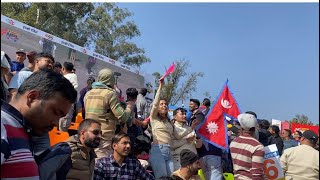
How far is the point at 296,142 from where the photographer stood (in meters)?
9.35

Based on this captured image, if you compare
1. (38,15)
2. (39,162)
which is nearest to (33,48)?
(39,162)

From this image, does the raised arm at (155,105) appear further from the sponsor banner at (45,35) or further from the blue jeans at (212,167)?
the sponsor banner at (45,35)

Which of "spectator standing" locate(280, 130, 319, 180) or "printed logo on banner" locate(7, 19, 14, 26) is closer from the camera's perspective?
"spectator standing" locate(280, 130, 319, 180)

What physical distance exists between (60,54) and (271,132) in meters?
5.14

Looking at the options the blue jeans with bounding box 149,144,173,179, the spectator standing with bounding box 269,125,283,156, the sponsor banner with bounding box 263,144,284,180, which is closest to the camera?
the sponsor banner with bounding box 263,144,284,180

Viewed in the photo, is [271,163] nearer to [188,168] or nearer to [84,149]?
[188,168]

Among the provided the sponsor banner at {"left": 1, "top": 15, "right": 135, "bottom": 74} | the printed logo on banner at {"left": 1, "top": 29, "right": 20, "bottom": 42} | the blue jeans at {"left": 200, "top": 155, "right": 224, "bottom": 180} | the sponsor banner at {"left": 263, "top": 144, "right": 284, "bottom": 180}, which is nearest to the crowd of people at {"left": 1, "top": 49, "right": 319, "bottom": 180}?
the blue jeans at {"left": 200, "top": 155, "right": 224, "bottom": 180}

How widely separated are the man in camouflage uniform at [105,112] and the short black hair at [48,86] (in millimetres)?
2999

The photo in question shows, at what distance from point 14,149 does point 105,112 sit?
3.34 metres

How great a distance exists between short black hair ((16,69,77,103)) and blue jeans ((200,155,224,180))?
4879 mm

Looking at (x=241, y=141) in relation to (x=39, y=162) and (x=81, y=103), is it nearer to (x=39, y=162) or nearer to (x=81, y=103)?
(x=81, y=103)

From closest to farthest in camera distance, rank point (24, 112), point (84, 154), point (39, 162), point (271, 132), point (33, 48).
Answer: point (24, 112)
point (39, 162)
point (84, 154)
point (271, 132)
point (33, 48)

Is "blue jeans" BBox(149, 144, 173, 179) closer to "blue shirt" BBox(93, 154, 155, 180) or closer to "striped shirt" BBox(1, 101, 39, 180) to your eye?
"blue shirt" BBox(93, 154, 155, 180)

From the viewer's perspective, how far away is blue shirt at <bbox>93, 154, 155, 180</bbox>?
4395 mm
